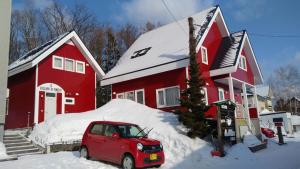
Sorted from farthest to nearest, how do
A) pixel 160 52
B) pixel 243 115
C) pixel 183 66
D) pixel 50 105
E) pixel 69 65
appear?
pixel 160 52 < pixel 69 65 < pixel 50 105 < pixel 243 115 < pixel 183 66

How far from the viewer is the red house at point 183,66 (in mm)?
20609

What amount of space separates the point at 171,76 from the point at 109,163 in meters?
10.3

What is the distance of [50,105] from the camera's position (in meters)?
20.8

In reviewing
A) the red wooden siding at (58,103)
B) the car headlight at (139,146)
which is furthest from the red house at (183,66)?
the car headlight at (139,146)

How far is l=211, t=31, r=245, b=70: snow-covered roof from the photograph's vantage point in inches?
840

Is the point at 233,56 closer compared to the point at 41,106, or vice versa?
the point at 41,106

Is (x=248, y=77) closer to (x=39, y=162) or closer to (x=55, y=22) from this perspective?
(x=39, y=162)

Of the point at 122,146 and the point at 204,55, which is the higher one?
the point at 204,55

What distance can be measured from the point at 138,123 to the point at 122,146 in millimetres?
5971

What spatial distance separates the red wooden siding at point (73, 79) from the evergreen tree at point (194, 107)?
983 centimetres

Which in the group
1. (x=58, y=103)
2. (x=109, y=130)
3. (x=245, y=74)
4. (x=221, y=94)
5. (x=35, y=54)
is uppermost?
(x=35, y=54)

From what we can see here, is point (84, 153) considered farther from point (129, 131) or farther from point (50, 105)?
point (50, 105)

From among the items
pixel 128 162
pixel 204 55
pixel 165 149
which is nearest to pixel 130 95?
pixel 204 55

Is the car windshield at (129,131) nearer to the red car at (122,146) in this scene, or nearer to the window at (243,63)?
the red car at (122,146)
